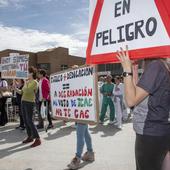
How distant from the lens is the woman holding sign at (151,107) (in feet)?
9.11

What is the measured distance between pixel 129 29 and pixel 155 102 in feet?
1.94

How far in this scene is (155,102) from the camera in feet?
9.27

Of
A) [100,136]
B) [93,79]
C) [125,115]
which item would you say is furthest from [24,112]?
[125,115]

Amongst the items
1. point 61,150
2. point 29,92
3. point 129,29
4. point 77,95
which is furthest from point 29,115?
point 129,29

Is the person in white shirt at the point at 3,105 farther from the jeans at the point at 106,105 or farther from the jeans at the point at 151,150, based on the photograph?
the jeans at the point at 151,150

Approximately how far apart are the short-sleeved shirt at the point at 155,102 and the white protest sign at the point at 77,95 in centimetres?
149

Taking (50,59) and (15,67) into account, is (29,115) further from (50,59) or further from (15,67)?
(50,59)

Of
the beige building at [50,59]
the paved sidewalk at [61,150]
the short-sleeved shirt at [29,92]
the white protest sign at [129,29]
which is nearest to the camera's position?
the white protest sign at [129,29]

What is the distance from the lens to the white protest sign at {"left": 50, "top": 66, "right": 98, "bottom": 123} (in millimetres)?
4383

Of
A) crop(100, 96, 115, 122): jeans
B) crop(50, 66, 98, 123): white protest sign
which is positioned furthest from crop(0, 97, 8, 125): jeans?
crop(50, 66, 98, 123): white protest sign

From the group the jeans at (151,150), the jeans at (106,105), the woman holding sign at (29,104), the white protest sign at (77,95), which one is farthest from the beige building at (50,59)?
the jeans at (151,150)

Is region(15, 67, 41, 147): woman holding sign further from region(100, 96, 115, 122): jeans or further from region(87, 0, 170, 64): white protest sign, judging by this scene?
region(87, 0, 170, 64): white protest sign

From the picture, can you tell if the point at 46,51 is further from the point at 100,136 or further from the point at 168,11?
the point at 168,11

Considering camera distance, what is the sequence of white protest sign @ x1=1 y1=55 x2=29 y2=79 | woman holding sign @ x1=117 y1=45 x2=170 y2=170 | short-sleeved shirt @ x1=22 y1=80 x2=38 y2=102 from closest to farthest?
woman holding sign @ x1=117 y1=45 x2=170 y2=170
short-sleeved shirt @ x1=22 y1=80 x2=38 y2=102
white protest sign @ x1=1 y1=55 x2=29 y2=79
